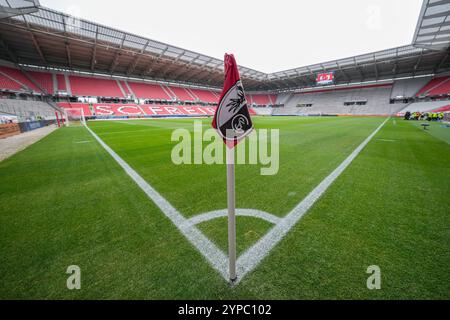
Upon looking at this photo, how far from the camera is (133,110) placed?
4188 cm

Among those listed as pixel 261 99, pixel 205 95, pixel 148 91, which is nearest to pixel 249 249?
pixel 148 91

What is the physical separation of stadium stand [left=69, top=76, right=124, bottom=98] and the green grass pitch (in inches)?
1811

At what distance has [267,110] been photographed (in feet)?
224

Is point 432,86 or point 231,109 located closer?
point 231,109

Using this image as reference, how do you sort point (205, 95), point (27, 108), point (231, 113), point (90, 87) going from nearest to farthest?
1. point (231, 113)
2. point (27, 108)
3. point (90, 87)
4. point (205, 95)

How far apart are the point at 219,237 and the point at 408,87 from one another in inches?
2525

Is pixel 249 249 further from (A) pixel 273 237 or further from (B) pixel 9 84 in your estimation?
(B) pixel 9 84

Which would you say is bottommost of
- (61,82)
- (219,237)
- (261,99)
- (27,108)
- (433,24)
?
(219,237)

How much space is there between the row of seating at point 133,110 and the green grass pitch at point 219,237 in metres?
30.7

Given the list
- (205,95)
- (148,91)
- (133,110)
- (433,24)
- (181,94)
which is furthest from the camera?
(205,95)

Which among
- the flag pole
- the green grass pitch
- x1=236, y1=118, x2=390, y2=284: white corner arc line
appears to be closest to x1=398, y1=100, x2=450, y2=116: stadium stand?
the green grass pitch

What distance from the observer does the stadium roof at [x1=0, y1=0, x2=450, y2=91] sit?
23922mm

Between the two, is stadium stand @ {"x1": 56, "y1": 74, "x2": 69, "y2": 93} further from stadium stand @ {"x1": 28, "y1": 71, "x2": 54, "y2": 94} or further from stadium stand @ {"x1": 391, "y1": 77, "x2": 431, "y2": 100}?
stadium stand @ {"x1": 391, "y1": 77, "x2": 431, "y2": 100}
